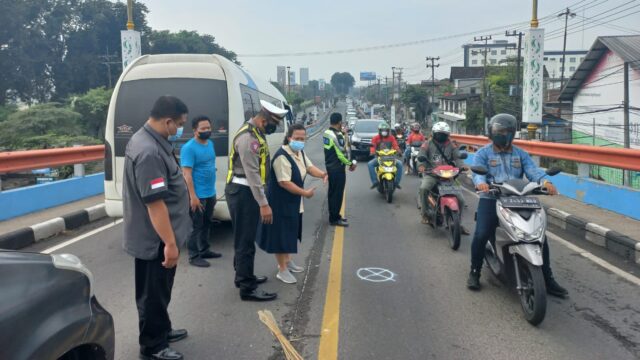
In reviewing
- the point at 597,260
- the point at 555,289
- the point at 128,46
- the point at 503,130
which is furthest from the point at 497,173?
the point at 128,46

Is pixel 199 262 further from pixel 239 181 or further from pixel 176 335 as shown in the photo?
pixel 176 335

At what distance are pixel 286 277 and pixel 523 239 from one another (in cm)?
240

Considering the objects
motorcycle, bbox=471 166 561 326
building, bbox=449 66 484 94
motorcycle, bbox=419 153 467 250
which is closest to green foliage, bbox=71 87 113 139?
motorcycle, bbox=419 153 467 250

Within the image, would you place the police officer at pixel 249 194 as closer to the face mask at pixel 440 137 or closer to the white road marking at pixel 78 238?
the white road marking at pixel 78 238

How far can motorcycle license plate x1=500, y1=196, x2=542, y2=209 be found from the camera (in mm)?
4513

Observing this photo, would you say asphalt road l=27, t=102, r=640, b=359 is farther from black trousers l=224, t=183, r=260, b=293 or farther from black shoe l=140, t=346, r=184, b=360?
black trousers l=224, t=183, r=260, b=293

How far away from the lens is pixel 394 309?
4.71 metres

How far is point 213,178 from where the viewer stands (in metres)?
6.47

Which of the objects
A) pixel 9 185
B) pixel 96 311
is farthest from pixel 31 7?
pixel 96 311

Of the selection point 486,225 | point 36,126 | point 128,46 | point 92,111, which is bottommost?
point 486,225

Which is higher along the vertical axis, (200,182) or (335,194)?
(200,182)

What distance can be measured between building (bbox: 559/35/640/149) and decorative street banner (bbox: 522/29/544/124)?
11.3 m

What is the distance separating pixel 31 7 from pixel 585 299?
61.4 m

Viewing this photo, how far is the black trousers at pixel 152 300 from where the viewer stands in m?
3.60
